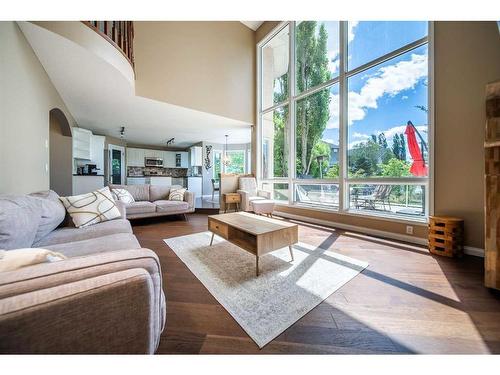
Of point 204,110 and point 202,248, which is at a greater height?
point 204,110

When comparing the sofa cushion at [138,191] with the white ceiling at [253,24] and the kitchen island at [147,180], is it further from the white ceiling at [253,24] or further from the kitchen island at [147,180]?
the white ceiling at [253,24]

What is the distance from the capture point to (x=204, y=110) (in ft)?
14.9

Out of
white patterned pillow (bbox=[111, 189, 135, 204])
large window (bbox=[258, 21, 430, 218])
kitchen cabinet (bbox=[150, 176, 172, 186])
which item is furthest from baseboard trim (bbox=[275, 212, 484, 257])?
kitchen cabinet (bbox=[150, 176, 172, 186])

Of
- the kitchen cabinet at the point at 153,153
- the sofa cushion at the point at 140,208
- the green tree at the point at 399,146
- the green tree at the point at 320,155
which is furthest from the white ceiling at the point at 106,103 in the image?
the green tree at the point at 399,146

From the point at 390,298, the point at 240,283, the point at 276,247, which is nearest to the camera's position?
the point at 390,298

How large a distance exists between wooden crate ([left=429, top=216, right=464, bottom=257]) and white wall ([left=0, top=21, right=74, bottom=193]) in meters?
4.43

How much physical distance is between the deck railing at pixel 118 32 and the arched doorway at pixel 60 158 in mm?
2323

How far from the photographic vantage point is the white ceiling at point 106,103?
2.32 meters

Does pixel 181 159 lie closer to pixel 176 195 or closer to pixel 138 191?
pixel 138 191

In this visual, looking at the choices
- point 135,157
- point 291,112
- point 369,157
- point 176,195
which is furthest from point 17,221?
point 135,157

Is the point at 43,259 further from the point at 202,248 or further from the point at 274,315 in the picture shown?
the point at 202,248

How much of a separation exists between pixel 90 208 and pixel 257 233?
6.14 ft

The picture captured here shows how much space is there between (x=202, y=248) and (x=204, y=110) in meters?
3.20
